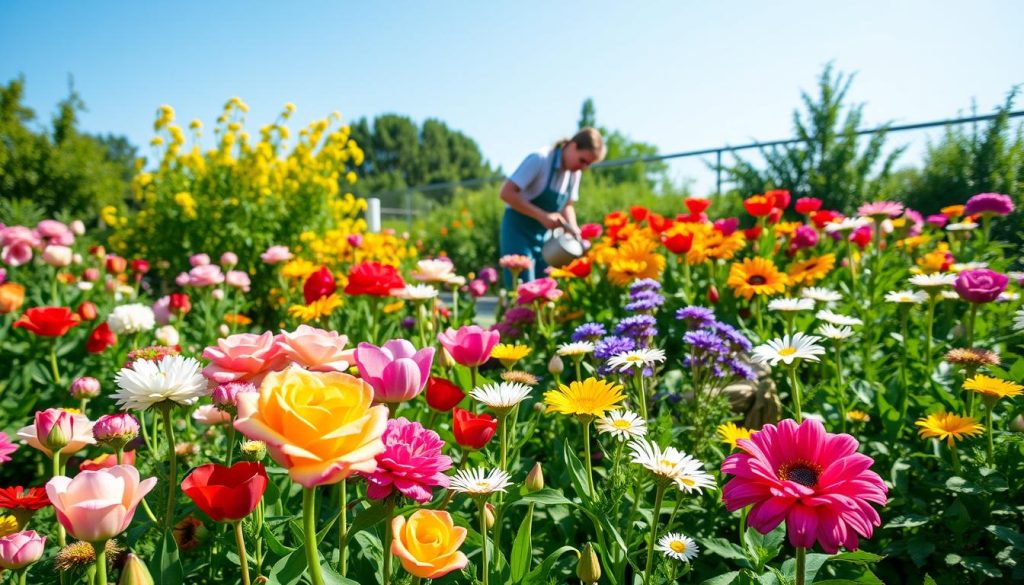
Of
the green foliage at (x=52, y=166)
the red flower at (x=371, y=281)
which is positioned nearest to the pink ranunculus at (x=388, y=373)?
the red flower at (x=371, y=281)

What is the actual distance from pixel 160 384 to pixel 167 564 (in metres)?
0.28

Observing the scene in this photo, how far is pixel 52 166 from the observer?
11453 millimetres

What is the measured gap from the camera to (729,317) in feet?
8.23

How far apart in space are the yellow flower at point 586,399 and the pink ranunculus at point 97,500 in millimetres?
681

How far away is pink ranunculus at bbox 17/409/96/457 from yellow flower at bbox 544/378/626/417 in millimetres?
906

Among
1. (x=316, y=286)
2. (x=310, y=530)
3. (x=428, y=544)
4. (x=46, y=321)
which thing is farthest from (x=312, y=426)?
(x=46, y=321)

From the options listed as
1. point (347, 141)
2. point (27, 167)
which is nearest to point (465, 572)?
point (347, 141)

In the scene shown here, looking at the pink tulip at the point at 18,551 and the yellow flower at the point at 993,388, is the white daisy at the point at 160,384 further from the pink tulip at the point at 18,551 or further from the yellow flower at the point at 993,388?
the yellow flower at the point at 993,388

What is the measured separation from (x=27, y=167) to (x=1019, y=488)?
15.0m

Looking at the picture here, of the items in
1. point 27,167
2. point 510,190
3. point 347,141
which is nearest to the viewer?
point 510,190

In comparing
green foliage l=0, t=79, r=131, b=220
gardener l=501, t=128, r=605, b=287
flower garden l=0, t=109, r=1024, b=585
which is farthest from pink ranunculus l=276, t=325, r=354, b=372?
green foliage l=0, t=79, r=131, b=220

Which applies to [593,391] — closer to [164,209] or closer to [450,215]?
[164,209]

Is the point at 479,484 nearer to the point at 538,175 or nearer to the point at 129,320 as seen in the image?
the point at 129,320

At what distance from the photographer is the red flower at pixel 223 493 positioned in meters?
0.72
